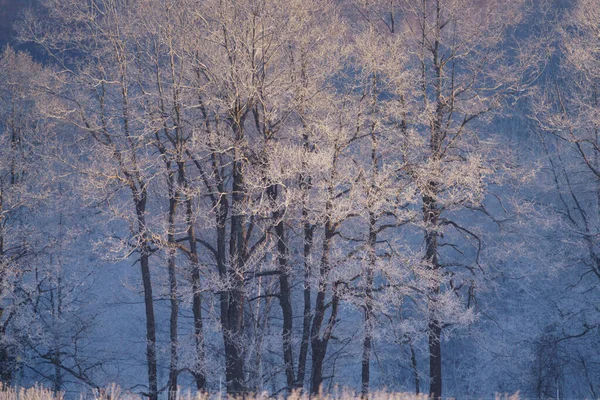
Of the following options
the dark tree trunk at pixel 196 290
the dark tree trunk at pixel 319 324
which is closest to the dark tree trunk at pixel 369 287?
the dark tree trunk at pixel 319 324

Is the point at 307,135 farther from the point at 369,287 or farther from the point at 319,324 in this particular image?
the point at 319,324

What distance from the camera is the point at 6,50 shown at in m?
19.9

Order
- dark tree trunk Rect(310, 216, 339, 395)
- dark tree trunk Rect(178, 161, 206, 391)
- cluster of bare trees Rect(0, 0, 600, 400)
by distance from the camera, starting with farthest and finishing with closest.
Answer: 1. dark tree trunk Rect(178, 161, 206, 391)
2. dark tree trunk Rect(310, 216, 339, 395)
3. cluster of bare trees Rect(0, 0, 600, 400)

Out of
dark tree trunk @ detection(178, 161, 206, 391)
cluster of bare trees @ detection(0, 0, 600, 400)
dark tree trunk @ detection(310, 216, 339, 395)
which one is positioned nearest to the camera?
cluster of bare trees @ detection(0, 0, 600, 400)

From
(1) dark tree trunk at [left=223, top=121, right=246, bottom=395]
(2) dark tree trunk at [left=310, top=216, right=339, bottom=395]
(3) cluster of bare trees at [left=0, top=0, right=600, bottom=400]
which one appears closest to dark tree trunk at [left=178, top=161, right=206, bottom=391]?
(3) cluster of bare trees at [left=0, top=0, right=600, bottom=400]

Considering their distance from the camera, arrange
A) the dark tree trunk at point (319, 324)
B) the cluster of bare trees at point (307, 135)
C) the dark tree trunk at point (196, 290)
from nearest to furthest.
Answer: the cluster of bare trees at point (307, 135) < the dark tree trunk at point (319, 324) < the dark tree trunk at point (196, 290)

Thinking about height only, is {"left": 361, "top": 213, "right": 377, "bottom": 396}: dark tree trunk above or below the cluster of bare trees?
below

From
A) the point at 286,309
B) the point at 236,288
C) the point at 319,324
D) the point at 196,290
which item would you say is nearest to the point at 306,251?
the point at 286,309

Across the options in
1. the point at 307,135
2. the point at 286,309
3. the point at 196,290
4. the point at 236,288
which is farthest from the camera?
the point at 286,309

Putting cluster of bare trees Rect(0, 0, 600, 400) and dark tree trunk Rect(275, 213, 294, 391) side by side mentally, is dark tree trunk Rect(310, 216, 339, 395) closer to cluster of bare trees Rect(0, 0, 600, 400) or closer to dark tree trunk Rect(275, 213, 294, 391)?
cluster of bare trees Rect(0, 0, 600, 400)

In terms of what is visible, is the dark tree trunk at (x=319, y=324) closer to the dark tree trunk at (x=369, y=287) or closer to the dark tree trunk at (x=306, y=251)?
the dark tree trunk at (x=306, y=251)

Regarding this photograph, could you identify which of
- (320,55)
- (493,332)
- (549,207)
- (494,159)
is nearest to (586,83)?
(549,207)

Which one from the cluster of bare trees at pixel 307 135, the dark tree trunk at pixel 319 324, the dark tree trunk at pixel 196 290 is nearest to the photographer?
the cluster of bare trees at pixel 307 135

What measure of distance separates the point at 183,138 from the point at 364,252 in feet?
19.8
